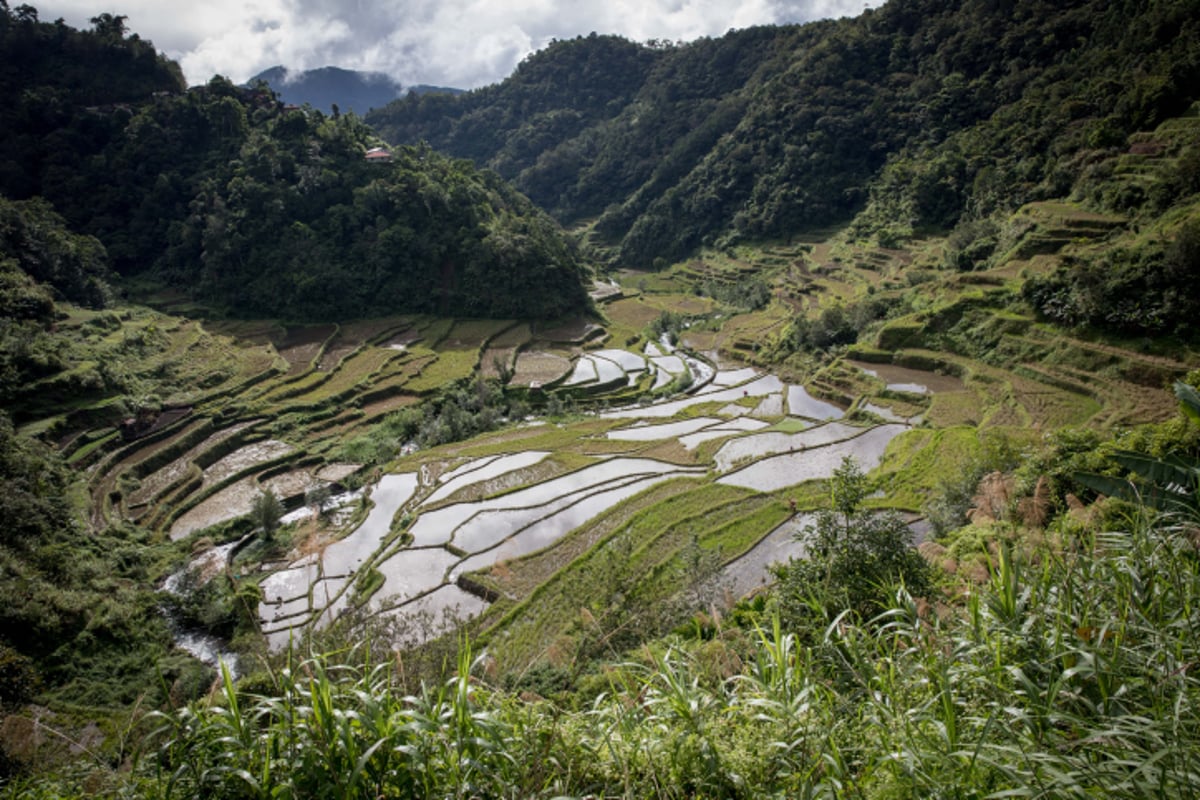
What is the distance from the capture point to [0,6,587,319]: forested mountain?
1438 inches

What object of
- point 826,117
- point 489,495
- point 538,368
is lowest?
point 489,495

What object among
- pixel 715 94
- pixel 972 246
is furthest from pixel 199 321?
pixel 715 94

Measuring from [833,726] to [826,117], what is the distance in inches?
2453

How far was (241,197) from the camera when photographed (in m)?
38.0

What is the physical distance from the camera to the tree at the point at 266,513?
1764cm

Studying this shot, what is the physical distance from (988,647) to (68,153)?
172ft

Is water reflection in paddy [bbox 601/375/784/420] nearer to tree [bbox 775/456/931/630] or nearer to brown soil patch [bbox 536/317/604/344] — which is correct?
brown soil patch [bbox 536/317/604/344]

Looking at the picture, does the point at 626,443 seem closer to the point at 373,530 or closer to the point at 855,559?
the point at 373,530

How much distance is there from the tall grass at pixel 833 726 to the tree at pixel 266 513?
16.5 meters

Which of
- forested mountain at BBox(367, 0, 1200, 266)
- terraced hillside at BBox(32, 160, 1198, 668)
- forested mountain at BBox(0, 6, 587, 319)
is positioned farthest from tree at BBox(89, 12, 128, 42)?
forested mountain at BBox(367, 0, 1200, 266)

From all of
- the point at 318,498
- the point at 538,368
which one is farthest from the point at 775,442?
the point at 318,498

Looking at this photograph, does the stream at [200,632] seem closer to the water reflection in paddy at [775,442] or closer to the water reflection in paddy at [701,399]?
the water reflection in paddy at [775,442]

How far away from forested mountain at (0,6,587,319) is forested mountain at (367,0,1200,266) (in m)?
24.7

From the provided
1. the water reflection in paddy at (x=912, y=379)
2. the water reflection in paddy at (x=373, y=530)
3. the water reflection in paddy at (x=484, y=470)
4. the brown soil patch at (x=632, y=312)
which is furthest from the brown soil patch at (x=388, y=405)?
the water reflection in paddy at (x=912, y=379)
